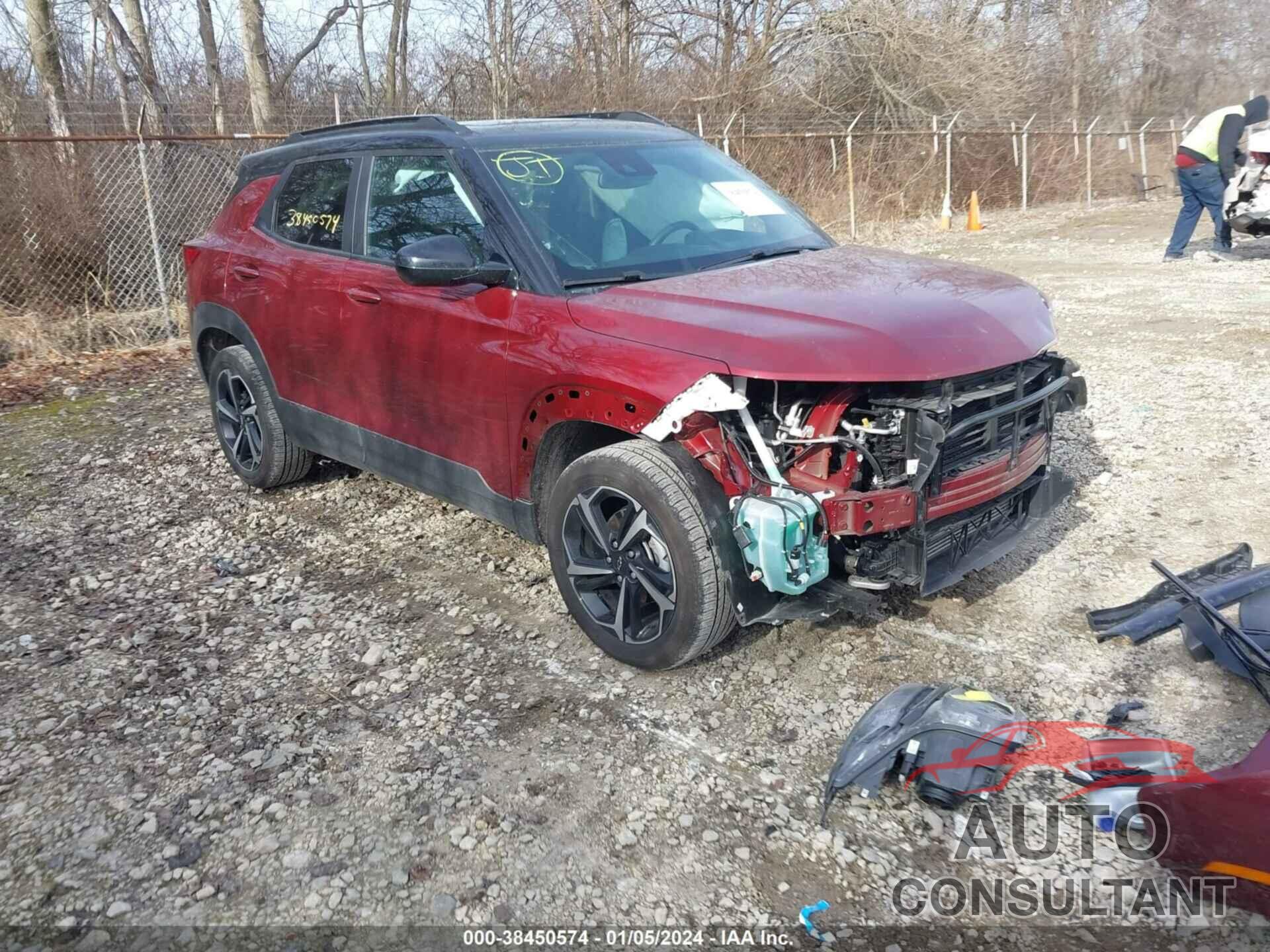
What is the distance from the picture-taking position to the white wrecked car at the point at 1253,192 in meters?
11.5

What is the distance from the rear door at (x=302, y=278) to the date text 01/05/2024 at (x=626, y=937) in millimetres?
2911

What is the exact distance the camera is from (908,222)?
19.9 metres

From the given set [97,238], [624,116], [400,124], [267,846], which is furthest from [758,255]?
[97,238]

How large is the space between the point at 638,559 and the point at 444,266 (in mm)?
1292

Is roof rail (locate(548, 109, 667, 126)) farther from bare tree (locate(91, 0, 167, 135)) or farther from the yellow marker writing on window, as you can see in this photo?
bare tree (locate(91, 0, 167, 135))

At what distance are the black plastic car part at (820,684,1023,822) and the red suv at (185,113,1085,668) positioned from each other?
1.44 feet

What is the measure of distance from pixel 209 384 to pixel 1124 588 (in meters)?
4.98

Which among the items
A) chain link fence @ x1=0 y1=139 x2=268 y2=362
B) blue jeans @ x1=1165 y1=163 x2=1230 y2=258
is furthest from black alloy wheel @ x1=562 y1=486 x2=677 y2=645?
blue jeans @ x1=1165 y1=163 x2=1230 y2=258

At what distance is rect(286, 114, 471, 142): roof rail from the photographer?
4.35 m

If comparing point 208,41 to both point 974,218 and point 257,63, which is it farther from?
point 974,218

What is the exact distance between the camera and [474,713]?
351 centimetres

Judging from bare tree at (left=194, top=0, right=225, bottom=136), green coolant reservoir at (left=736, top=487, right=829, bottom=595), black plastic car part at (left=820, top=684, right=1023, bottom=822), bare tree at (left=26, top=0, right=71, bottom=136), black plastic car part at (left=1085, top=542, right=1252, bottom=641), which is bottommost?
black plastic car part at (left=820, top=684, right=1023, bottom=822)

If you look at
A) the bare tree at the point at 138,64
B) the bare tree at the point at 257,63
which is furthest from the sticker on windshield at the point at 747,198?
the bare tree at the point at 257,63

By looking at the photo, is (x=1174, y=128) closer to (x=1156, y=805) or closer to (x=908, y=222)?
(x=908, y=222)
